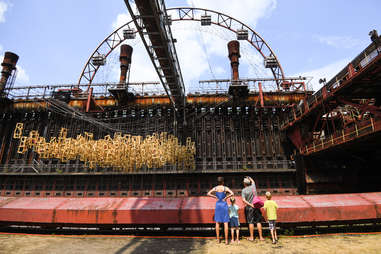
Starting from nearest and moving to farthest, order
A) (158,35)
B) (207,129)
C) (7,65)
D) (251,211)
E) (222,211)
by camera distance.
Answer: (222,211)
(251,211)
(158,35)
(207,129)
(7,65)

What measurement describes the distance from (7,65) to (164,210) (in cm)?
3926

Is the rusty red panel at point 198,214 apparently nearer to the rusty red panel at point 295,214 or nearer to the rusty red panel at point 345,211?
the rusty red panel at point 295,214

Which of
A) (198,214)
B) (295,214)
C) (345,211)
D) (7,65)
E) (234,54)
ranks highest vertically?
(7,65)

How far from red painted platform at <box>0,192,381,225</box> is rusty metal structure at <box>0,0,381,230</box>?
6650 millimetres

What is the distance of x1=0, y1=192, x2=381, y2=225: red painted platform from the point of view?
7.08 metres

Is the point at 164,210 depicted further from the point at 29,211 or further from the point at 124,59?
the point at 124,59

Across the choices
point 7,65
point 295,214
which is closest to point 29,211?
point 295,214

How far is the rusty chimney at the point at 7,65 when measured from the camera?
1158 inches

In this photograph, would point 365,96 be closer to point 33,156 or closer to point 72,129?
point 72,129

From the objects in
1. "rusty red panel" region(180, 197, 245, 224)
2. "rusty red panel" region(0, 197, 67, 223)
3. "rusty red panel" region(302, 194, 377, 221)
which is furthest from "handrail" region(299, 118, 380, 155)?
"rusty red panel" region(0, 197, 67, 223)

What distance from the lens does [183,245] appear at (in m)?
6.33

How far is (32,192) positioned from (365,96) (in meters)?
35.3

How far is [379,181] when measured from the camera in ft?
55.1

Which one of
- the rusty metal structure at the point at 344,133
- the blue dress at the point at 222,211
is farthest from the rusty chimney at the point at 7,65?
the rusty metal structure at the point at 344,133
